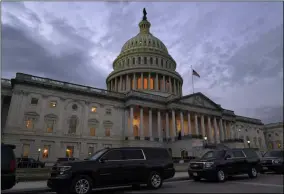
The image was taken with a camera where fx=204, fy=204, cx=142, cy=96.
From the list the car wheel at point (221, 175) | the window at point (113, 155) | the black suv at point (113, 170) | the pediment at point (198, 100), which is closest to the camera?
the black suv at point (113, 170)

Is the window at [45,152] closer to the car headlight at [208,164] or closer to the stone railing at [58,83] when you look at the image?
the stone railing at [58,83]

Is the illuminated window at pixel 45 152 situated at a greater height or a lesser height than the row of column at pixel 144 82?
lesser

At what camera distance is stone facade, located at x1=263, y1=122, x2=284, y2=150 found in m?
80.9

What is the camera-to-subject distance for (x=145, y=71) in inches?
2461

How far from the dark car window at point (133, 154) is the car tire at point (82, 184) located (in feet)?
7.42

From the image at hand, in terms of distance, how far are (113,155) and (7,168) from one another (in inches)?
184

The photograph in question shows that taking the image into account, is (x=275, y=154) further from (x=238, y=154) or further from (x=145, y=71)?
(x=145, y=71)

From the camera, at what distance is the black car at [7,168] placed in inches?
334

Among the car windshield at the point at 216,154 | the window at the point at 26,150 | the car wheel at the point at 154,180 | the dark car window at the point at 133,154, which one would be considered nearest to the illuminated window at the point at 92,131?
the window at the point at 26,150

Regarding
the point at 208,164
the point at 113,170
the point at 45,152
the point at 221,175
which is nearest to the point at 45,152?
the point at 45,152

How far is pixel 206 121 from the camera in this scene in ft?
186

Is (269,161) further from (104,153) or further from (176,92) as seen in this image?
(176,92)

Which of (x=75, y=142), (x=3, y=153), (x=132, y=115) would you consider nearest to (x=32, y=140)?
(x=75, y=142)

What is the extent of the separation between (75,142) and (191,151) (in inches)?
899
